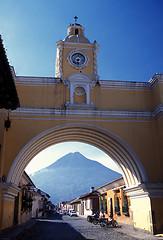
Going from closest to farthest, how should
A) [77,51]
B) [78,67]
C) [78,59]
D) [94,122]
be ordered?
[94,122], [78,67], [78,59], [77,51]

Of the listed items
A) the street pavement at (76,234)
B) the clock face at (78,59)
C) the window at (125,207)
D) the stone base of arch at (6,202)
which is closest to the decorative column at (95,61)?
the clock face at (78,59)

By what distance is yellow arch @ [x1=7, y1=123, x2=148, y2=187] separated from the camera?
1202cm

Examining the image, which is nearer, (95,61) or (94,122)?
(94,122)

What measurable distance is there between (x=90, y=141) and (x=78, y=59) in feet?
14.9

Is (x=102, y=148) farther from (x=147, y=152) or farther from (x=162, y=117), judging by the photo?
(x=162, y=117)

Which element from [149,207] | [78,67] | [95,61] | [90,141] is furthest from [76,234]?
[95,61]

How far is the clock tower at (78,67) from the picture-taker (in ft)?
43.0

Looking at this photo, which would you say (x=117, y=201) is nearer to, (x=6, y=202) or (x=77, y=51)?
(x=6, y=202)

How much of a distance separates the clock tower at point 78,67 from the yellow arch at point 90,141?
134 centimetres

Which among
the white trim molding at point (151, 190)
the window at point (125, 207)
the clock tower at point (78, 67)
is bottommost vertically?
the window at point (125, 207)

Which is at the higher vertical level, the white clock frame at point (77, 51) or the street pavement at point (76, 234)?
the white clock frame at point (77, 51)

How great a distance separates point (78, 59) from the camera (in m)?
14.1

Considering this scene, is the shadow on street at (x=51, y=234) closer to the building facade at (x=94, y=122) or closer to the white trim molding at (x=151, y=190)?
the building facade at (x=94, y=122)

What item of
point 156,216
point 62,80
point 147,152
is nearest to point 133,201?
point 156,216
